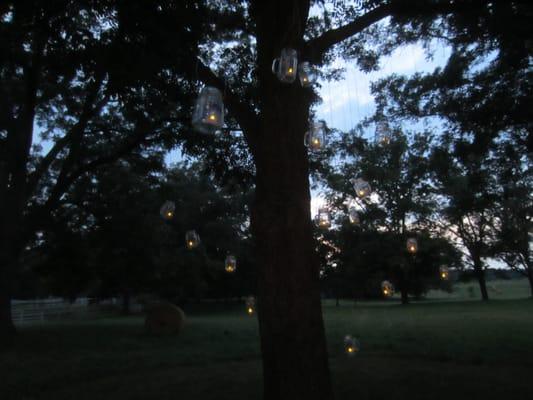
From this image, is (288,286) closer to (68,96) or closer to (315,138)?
(315,138)

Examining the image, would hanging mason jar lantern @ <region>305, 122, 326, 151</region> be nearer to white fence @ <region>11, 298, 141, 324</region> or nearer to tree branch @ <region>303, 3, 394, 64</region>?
tree branch @ <region>303, 3, 394, 64</region>

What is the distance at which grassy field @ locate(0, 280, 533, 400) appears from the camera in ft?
23.2

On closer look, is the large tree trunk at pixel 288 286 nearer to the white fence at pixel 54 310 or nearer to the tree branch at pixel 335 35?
the tree branch at pixel 335 35

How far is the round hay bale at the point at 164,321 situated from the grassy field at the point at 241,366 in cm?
179

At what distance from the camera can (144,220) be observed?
1723 centimetres

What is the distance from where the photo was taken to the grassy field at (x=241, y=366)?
707 centimetres

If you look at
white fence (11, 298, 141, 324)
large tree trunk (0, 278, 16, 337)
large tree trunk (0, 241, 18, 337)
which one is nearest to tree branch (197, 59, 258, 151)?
large tree trunk (0, 241, 18, 337)

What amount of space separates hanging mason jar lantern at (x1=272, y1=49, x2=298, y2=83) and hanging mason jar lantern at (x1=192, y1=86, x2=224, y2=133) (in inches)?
30.6

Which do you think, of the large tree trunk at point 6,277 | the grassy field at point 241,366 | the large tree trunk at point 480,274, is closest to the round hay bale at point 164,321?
the grassy field at point 241,366

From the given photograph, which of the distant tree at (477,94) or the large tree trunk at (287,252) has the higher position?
the distant tree at (477,94)

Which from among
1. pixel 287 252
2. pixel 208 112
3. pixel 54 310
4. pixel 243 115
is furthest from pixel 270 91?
pixel 54 310

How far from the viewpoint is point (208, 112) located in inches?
178

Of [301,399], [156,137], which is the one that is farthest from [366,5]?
[156,137]

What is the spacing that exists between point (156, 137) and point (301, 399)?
9.04 m
